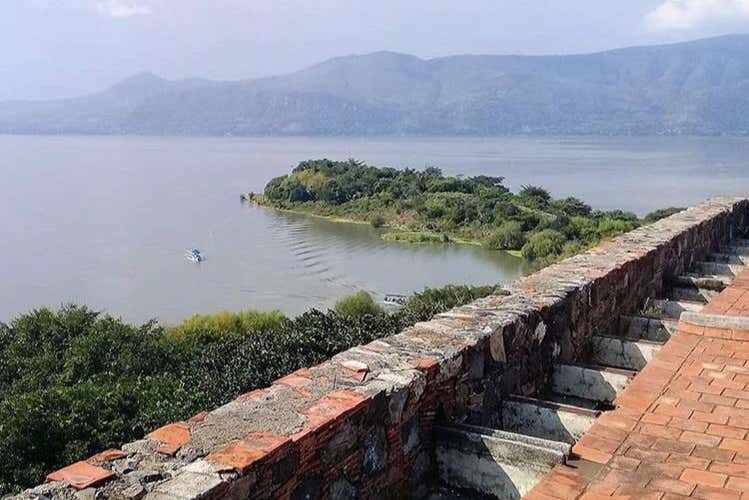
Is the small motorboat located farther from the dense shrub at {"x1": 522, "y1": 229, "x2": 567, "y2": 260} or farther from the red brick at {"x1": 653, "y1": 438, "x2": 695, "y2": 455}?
the red brick at {"x1": 653, "y1": 438, "x2": 695, "y2": 455}

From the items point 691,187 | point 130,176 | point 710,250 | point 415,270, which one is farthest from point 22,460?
point 130,176

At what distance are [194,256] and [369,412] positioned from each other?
37524 mm

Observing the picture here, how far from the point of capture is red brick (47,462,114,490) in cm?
249

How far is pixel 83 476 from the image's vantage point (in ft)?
8.32

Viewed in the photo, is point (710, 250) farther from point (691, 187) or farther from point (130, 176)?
point (130, 176)

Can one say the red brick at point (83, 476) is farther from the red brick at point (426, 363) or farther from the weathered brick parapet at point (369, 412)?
the red brick at point (426, 363)

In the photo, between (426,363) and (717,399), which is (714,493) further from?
(426,363)

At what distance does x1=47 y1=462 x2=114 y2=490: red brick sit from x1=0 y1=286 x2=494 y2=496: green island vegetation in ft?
23.0

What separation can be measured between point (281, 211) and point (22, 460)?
5407 cm

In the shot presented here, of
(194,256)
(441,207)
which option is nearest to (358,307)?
(194,256)

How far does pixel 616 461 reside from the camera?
2926 millimetres

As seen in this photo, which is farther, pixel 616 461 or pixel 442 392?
pixel 442 392

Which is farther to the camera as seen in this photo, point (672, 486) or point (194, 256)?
point (194, 256)

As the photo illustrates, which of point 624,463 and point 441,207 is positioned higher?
point 624,463
